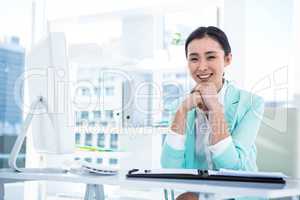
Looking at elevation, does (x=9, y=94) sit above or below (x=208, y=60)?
below

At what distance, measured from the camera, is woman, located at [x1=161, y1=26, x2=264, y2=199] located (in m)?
2.05

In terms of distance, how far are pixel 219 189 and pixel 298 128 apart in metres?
1.48

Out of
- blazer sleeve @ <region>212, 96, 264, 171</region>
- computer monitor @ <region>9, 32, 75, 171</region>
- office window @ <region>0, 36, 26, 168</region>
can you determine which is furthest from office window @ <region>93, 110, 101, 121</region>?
computer monitor @ <region>9, 32, 75, 171</region>

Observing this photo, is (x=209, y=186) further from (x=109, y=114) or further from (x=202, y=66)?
(x=109, y=114)

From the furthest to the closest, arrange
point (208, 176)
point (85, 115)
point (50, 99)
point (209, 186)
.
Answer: point (85, 115) < point (50, 99) < point (208, 176) < point (209, 186)

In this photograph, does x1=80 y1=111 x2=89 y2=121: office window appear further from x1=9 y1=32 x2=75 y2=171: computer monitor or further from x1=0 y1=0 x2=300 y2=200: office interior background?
x1=9 y1=32 x2=75 y2=171: computer monitor

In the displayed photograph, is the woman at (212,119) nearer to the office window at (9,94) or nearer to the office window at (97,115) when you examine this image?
the office window at (97,115)

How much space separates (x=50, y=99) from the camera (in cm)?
154

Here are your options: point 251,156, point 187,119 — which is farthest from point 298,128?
point 187,119

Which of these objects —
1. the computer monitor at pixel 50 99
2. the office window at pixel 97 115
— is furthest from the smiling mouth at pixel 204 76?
the computer monitor at pixel 50 99

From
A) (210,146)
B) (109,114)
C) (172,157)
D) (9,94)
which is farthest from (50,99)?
(9,94)

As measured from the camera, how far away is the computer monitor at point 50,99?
4.85 ft

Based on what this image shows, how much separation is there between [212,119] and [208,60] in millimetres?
524

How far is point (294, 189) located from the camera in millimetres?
1135
